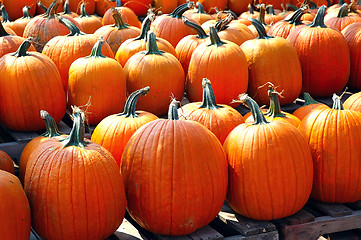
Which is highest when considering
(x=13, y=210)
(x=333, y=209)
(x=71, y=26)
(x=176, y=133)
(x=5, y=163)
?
(x=71, y=26)

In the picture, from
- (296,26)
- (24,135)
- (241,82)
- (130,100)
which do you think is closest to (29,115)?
(24,135)

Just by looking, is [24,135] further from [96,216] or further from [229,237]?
[229,237]

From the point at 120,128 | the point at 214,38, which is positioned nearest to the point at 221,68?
the point at 214,38

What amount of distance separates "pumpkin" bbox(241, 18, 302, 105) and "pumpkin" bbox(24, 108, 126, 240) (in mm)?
1852

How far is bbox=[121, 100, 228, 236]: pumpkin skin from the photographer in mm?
2768

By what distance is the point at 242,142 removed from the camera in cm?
296

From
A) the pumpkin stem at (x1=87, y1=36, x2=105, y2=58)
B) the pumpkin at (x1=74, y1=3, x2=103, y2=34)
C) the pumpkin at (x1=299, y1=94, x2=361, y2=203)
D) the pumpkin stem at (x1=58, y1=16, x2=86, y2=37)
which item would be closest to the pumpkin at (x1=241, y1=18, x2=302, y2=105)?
the pumpkin at (x1=299, y1=94, x2=361, y2=203)

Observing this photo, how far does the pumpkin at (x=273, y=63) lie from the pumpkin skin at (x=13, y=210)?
2204mm

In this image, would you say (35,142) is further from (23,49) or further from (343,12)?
(343,12)

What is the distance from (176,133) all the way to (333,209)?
45.0 inches

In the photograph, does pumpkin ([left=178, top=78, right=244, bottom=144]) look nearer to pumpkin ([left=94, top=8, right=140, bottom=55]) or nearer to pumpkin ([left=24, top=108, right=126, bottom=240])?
pumpkin ([left=24, top=108, right=126, bottom=240])

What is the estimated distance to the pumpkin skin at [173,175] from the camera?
277 centimetres

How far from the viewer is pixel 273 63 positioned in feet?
13.7

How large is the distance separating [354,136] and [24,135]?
2.23 meters
